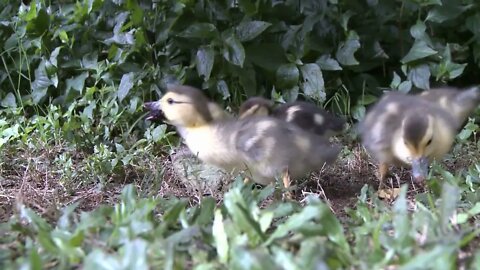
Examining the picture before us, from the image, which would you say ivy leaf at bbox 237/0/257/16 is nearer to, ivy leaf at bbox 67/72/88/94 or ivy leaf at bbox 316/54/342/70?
ivy leaf at bbox 316/54/342/70

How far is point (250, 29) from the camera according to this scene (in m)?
4.77

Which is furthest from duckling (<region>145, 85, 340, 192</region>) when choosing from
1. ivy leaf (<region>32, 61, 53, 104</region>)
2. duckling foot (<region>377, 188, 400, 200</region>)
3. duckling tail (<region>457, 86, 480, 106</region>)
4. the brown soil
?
ivy leaf (<region>32, 61, 53, 104</region>)

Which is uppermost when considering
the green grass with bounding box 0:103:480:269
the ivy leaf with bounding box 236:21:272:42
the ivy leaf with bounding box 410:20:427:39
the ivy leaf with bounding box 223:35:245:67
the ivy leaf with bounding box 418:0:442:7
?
the green grass with bounding box 0:103:480:269

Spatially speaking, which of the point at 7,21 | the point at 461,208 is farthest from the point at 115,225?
the point at 7,21

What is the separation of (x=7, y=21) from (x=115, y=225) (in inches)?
138

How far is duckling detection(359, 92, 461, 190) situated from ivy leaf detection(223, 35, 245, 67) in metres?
1.11

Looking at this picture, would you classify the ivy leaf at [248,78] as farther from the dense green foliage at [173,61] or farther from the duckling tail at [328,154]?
the duckling tail at [328,154]

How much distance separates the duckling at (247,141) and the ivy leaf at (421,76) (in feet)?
4.39

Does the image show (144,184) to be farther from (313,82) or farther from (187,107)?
(313,82)

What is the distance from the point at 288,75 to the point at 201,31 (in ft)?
2.21

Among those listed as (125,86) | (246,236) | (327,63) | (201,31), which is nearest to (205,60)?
(201,31)

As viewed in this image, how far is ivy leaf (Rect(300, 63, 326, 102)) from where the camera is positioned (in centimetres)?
482

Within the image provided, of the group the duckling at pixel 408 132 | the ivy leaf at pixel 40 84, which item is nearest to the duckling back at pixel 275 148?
the duckling at pixel 408 132

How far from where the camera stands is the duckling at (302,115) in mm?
3904
